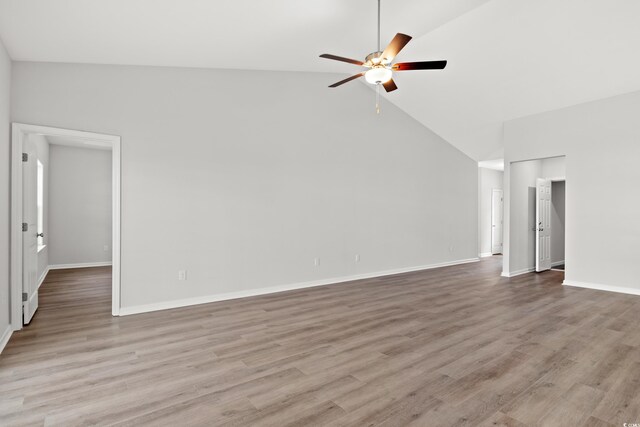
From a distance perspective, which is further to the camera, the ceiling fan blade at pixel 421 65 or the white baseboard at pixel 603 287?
the white baseboard at pixel 603 287

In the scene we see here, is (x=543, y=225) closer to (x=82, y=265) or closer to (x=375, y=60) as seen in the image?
→ (x=375, y=60)

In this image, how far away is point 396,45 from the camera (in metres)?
2.96

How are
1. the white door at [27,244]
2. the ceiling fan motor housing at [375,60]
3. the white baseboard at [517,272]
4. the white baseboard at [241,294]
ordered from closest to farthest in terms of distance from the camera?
the ceiling fan motor housing at [375,60]
the white door at [27,244]
the white baseboard at [241,294]
the white baseboard at [517,272]

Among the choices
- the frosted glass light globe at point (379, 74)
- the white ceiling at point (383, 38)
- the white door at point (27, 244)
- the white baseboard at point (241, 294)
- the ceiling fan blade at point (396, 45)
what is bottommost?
the white baseboard at point (241, 294)

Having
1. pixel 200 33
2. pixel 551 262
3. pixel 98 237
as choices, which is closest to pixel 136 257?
pixel 200 33

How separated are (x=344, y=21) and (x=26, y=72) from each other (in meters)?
3.59

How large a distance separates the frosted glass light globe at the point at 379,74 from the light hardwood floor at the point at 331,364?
2656 millimetres

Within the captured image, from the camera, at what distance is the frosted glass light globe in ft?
10.8

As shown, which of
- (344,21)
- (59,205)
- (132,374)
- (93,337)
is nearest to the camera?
(132,374)

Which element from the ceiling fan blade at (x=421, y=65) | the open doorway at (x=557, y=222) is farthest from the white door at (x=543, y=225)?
the ceiling fan blade at (x=421, y=65)

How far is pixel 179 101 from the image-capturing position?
453 centimetres

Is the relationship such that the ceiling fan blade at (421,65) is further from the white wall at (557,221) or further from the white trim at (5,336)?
the white wall at (557,221)

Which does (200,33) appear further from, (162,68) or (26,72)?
(26,72)

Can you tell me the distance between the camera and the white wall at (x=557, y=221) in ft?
26.8
